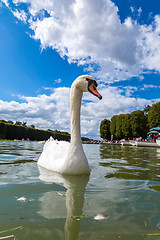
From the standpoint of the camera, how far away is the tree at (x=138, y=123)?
1876 inches

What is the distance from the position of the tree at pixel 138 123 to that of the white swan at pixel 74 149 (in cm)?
4540

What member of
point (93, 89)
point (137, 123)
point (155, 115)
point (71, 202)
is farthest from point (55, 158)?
point (137, 123)

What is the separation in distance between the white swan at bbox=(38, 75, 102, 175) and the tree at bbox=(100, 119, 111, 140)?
215ft

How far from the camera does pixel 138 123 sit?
157 feet

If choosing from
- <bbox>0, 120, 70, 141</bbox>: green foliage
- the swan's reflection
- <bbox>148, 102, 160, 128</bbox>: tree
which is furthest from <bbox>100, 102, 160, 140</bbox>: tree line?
the swan's reflection

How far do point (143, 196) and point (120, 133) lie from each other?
187 feet

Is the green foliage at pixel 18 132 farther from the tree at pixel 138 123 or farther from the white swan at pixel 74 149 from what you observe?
the white swan at pixel 74 149

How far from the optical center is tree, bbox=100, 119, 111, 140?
6994 centimetres

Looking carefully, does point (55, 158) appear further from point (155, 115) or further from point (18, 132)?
point (18, 132)

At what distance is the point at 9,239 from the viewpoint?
140 centimetres

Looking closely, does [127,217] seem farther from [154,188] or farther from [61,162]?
[61,162]

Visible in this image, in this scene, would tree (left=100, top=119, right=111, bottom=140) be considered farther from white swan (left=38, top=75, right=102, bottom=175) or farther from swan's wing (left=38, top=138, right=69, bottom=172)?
white swan (left=38, top=75, right=102, bottom=175)

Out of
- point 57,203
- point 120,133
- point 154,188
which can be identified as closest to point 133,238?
point 57,203

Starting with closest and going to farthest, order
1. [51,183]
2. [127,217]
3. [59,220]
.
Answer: [59,220], [127,217], [51,183]
